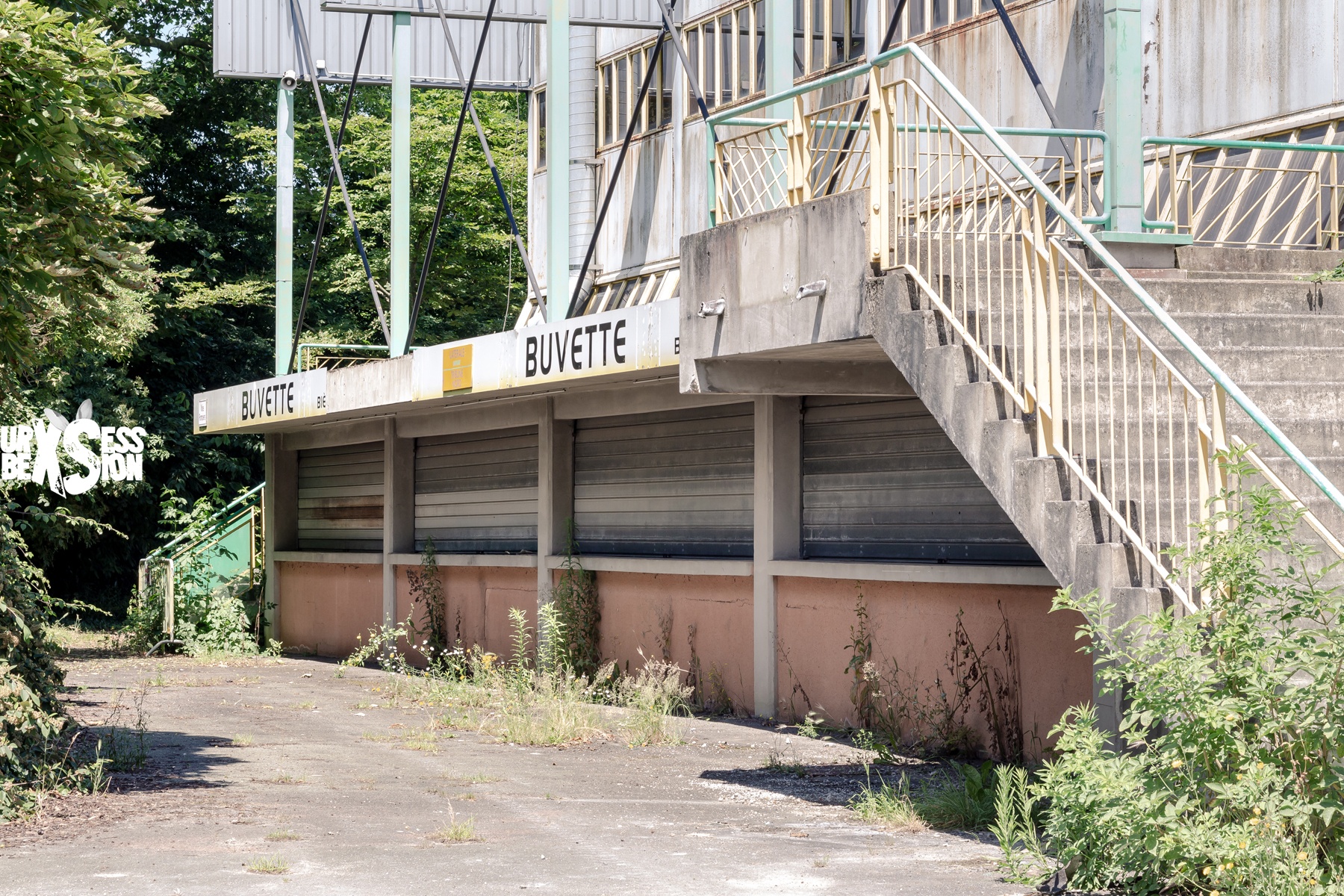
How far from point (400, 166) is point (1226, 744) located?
1528 cm

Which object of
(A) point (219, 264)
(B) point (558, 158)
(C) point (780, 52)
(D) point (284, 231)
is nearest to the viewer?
(C) point (780, 52)

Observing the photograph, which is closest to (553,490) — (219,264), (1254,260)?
(1254,260)

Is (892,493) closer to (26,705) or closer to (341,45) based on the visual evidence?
(26,705)

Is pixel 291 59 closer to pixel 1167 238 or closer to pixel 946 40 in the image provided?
pixel 946 40

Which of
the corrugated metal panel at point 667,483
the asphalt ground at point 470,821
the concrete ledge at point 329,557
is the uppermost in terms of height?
the corrugated metal panel at point 667,483

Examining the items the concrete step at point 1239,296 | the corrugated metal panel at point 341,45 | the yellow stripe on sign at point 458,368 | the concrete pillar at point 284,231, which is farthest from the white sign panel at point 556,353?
the corrugated metal panel at point 341,45

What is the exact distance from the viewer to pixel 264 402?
21.2 m

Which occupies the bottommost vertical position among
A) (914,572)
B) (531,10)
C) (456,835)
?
(456,835)

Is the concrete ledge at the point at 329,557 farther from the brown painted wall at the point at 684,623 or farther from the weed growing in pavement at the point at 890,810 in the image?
the weed growing in pavement at the point at 890,810

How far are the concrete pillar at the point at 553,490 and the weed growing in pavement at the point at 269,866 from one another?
9631mm

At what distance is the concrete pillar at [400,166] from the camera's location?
65.0 feet

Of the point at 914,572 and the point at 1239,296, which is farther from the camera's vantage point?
the point at 914,572

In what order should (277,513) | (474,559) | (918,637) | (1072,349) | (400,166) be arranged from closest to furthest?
(1072,349), (918,637), (474,559), (400,166), (277,513)

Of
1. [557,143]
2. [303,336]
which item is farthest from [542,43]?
[303,336]
